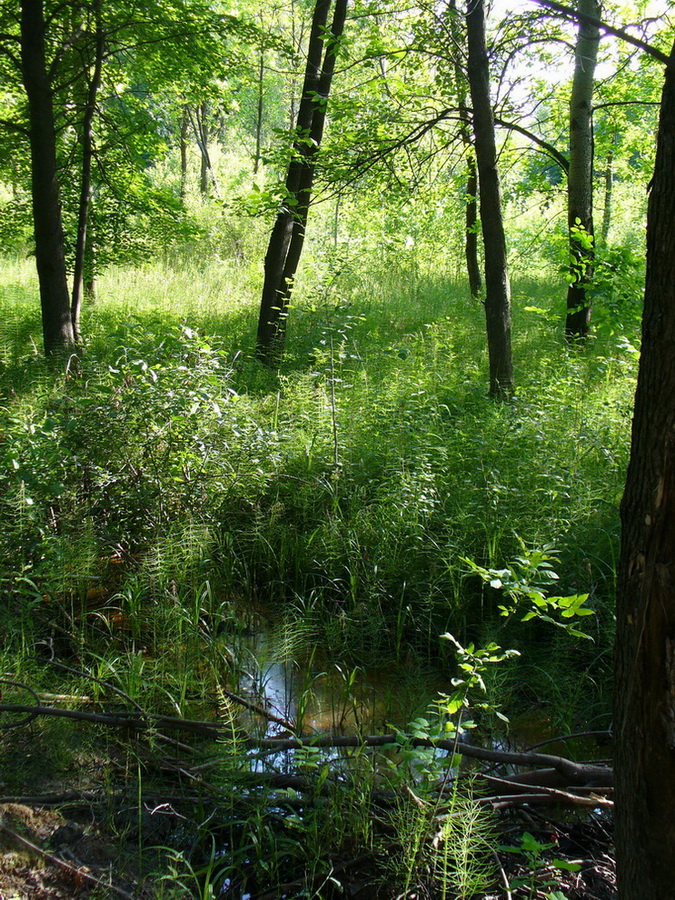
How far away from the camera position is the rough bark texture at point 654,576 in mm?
1626

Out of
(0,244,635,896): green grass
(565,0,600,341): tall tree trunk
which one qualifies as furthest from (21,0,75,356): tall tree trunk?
(565,0,600,341): tall tree trunk

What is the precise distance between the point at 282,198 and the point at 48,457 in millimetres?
5369

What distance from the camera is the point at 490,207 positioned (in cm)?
694

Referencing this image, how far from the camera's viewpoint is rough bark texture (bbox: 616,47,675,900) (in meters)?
1.63

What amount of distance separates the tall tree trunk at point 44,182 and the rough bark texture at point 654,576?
764 centimetres

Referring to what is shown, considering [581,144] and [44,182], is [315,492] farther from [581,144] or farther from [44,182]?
[581,144]

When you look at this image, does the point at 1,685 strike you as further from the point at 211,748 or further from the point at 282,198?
the point at 282,198

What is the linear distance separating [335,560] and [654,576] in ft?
10.3

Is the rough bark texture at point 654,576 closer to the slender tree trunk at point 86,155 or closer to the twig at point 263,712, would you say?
the twig at point 263,712

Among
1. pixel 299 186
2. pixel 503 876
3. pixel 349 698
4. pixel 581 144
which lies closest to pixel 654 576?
pixel 503 876

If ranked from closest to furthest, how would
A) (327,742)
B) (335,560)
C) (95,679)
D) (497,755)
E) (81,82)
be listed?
(497,755)
(327,742)
(95,679)
(335,560)
(81,82)

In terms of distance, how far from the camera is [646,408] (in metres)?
1.71

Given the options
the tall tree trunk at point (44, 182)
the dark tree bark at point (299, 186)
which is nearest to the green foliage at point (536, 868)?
the dark tree bark at point (299, 186)

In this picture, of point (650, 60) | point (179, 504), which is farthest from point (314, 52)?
point (179, 504)
